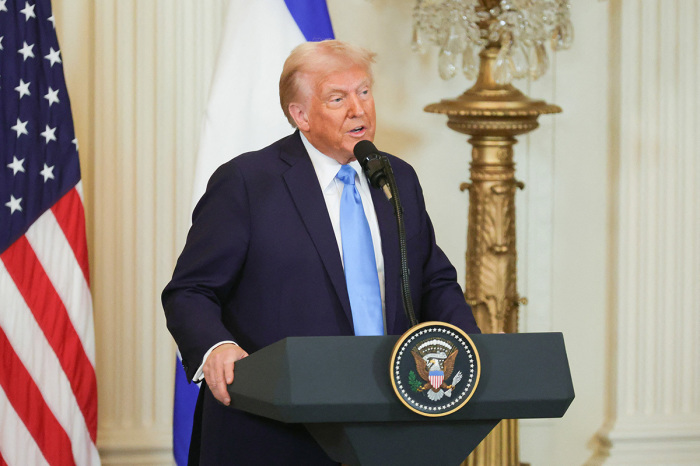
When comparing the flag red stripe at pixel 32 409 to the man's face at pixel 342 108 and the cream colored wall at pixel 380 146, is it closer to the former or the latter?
the cream colored wall at pixel 380 146

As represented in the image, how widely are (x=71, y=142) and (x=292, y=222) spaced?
55.4 inches

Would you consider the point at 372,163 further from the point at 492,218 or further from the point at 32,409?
the point at 32,409

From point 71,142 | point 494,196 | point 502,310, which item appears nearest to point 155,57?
point 71,142

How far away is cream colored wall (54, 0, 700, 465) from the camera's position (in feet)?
11.5

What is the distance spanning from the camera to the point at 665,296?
3842mm

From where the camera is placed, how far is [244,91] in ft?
9.79

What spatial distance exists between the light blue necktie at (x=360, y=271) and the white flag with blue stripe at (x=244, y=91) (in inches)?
42.1

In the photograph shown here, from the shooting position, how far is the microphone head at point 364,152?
1.70 meters

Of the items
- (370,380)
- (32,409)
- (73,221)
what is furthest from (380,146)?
(370,380)

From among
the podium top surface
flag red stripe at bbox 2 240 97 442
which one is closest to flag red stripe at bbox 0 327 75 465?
flag red stripe at bbox 2 240 97 442

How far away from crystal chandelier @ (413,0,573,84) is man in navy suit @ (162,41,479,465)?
115cm

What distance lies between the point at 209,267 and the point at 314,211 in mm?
247

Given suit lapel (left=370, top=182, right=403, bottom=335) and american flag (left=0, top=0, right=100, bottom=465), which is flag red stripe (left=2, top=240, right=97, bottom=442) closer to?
american flag (left=0, top=0, right=100, bottom=465)

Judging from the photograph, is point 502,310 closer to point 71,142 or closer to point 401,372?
point 71,142
